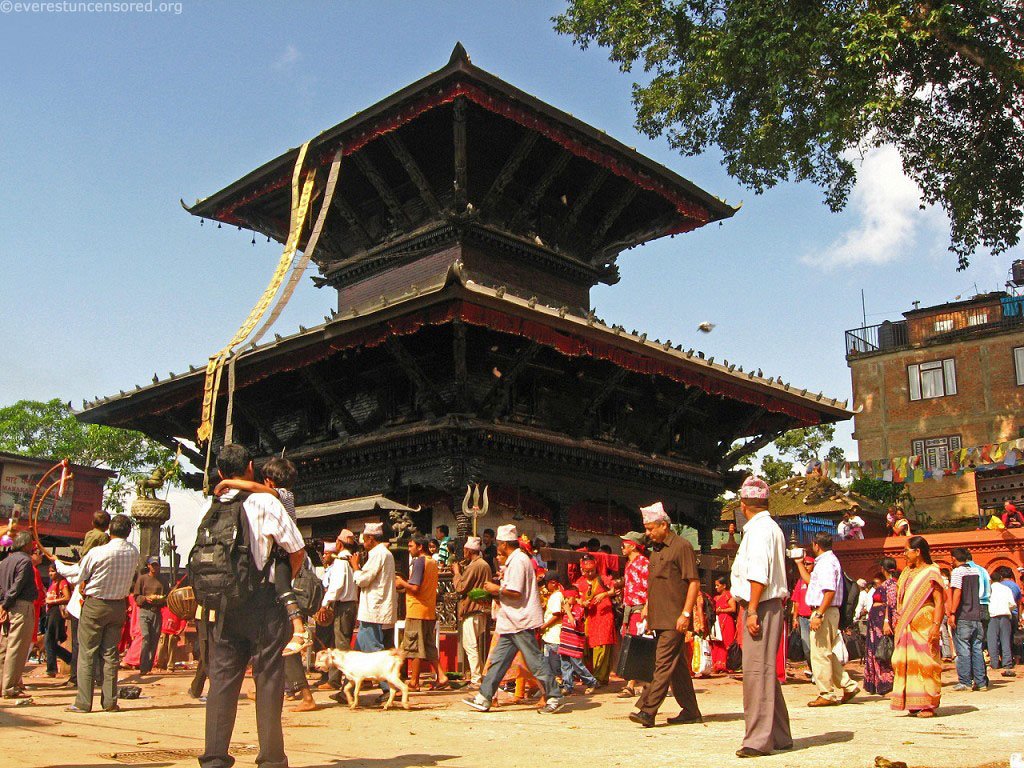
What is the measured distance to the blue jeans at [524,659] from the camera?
28.8 feet

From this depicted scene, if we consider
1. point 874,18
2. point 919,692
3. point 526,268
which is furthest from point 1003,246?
point 526,268

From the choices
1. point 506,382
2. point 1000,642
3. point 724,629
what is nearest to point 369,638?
point 724,629

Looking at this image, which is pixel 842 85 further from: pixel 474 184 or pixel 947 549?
pixel 947 549

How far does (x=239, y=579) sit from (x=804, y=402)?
15.5 m

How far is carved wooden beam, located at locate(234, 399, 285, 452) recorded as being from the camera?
60.6ft

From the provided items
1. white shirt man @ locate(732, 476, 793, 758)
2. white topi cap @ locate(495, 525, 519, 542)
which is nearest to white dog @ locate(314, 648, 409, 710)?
white topi cap @ locate(495, 525, 519, 542)

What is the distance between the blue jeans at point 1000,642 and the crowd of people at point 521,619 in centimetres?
3

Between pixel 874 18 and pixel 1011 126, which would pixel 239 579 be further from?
pixel 1011 126

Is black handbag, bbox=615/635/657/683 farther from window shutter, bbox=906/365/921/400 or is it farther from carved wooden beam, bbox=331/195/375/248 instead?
window shutter, bbox=906/365/921/400

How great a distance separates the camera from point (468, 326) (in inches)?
580

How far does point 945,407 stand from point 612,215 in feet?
76.5

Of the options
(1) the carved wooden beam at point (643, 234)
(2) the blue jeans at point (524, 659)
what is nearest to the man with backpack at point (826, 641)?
(2) the blue jeans at point (524, 659)

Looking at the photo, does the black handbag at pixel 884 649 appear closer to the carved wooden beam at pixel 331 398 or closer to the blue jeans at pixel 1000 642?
the blue jeans at pixel 1000 642

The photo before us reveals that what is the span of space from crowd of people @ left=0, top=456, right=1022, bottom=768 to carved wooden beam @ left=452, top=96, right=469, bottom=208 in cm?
612
